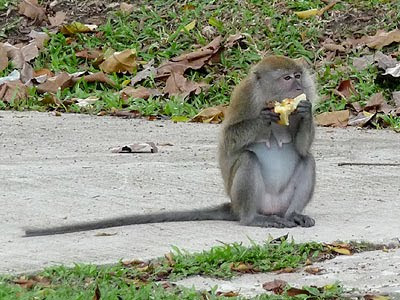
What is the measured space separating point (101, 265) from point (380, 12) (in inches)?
326

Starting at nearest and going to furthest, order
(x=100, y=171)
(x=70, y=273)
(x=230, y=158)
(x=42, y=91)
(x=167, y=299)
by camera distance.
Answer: (x=167, y=299) → (x=70, y=273) → (x=230, y=158) → (x=100, y=171) → (x=42, y=91)

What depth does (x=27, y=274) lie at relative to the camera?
5520mm

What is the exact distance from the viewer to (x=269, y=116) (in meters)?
6.85

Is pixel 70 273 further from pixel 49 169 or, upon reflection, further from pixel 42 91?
pixel 42 91

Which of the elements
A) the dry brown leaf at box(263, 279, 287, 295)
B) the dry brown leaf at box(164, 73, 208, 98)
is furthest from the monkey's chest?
the dry brown leaf at box(164, 73, 208, 98)

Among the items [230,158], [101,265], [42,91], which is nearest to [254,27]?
[42,91]

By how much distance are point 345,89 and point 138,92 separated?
2.14 meters

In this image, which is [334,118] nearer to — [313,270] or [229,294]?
[313,270]

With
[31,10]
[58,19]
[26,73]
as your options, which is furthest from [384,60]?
[31,10]

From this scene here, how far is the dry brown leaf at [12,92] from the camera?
38.6 feet

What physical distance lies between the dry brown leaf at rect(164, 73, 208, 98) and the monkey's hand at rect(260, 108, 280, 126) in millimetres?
5071

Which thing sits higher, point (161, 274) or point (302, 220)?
point (161, 274)

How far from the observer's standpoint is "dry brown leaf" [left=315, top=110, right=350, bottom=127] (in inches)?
434

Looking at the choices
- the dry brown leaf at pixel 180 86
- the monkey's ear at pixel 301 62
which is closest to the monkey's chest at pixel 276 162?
the monkey's ear at pixel 301 62
